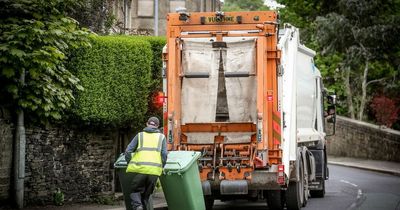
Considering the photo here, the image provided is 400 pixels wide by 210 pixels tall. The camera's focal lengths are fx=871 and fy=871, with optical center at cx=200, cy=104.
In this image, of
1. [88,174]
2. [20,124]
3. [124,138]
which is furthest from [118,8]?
[20,124]

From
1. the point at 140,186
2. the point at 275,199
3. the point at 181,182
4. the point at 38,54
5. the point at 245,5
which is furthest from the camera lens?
the point at 245,5

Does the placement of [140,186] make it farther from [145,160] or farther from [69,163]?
[69,163]

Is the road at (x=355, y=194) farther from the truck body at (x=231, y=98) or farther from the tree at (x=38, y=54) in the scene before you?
the tree at (x=38, y=54)

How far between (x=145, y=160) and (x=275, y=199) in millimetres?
4113

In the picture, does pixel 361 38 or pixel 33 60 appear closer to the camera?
pixel 33 60

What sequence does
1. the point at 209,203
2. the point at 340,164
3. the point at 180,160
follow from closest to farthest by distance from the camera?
the point at 180,160 < the point at 209,203 < the point at 340,164

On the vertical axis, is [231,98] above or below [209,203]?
above

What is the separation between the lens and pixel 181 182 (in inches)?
526

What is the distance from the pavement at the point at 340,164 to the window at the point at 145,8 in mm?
9812

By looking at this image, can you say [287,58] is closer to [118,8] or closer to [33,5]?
[33,5]

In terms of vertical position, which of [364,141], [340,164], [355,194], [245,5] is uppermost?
[245,5]

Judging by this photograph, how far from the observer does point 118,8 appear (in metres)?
25.8

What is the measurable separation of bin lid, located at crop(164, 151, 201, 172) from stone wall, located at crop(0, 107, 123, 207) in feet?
10.3

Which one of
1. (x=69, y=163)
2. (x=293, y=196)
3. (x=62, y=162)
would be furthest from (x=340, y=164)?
(x=62, y=162)
